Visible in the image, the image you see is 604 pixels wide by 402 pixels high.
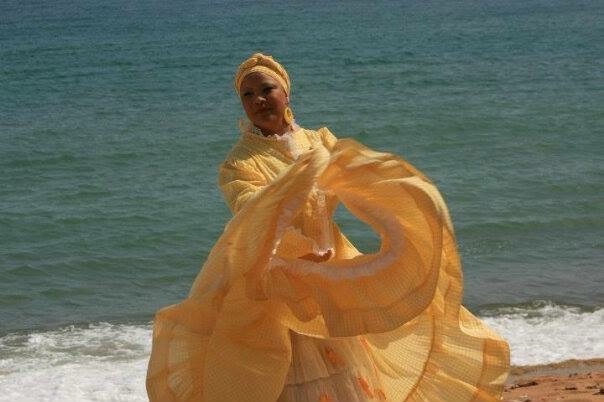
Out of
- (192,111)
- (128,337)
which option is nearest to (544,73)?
(192,111)

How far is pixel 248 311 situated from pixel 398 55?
2573 centimetres

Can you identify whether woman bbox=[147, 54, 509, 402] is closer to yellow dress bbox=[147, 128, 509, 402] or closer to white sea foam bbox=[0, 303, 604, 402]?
yellow dress bbox=[147, 128, 509, 402]

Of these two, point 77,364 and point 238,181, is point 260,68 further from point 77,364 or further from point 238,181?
point 77,364

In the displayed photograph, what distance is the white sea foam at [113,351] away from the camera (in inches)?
345

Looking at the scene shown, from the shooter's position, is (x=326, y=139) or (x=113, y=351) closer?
(x=326, y=139)

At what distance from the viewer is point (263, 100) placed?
15.9ft

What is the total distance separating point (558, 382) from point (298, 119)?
45.0 feet

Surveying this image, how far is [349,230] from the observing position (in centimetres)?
1320

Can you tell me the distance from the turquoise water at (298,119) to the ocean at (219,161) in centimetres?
4

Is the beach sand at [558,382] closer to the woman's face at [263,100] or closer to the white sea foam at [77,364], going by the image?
the white sea foam at [77,364]

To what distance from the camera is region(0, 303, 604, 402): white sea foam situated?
8773 millimetres

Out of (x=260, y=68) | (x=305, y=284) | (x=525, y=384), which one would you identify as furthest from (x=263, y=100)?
(x=525, y=384)

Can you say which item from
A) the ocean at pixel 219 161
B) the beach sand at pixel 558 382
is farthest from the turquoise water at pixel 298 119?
the beach sand at pixel 558 382

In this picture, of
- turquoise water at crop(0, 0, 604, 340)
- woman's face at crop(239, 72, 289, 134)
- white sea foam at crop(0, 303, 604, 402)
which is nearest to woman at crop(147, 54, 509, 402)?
woman's face at crop(239, 72, 289, 134)
